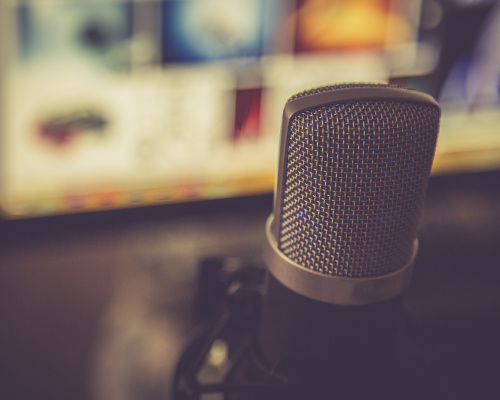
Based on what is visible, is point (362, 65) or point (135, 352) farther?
point (362, 65)

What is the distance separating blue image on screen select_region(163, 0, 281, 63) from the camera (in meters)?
0.98

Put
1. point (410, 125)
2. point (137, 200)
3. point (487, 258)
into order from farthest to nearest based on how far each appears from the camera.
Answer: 1. point (487, 258)
2. point (137, 200)
3. point (410, 125)

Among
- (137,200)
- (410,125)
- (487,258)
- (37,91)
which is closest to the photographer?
(410,125)

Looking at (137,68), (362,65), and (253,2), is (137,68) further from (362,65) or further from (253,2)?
(362,65)

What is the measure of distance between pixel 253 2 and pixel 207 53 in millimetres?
108

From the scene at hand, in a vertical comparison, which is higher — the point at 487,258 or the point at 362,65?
the point at 362,65

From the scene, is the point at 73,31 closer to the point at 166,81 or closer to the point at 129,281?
the point at 166,81

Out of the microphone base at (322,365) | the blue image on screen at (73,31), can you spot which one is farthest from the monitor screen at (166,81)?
the microphone base at (322,365)

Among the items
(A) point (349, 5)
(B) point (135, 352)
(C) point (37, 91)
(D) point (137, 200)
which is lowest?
(B) point (135, 352)

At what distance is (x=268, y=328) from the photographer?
0.38 metres

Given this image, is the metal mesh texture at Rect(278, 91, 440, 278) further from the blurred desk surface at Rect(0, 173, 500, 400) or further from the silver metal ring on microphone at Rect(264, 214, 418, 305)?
the blurred desk surface at Rect(0, 173, 500, 400)

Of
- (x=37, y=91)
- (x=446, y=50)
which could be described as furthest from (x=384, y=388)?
(x=446, y=50)

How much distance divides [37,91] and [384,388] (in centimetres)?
75

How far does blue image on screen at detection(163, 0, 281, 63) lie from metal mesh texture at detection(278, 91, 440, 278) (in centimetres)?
69
